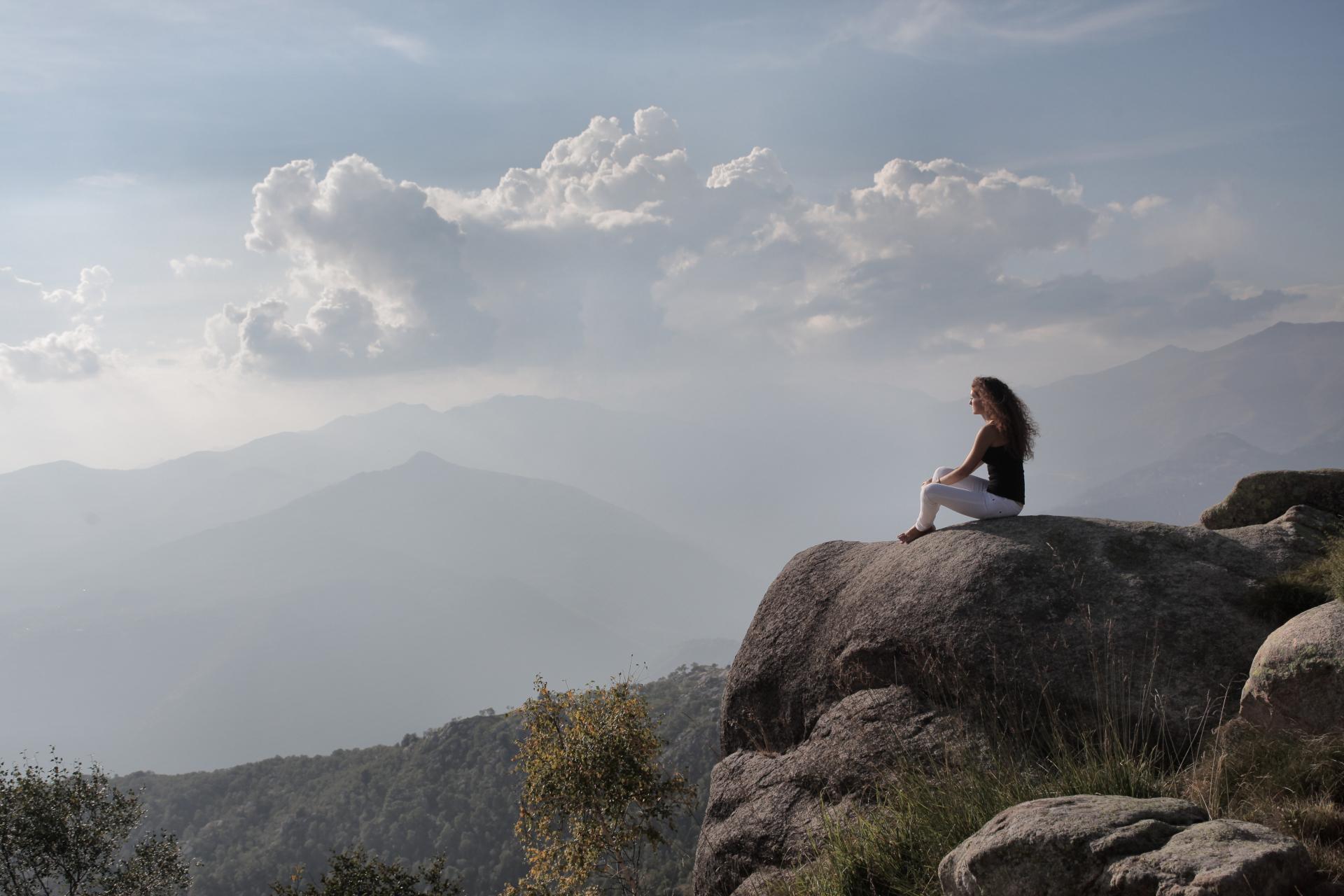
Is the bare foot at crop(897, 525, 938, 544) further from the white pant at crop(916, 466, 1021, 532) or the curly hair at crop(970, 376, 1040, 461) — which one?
the curly hair at crop(970, 376, 1040, 461)

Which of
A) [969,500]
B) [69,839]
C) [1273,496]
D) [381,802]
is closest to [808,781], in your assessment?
[969,500]

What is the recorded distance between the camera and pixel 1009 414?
11172 mm

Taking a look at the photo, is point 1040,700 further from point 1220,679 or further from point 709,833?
point 709,833

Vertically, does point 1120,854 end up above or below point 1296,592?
below

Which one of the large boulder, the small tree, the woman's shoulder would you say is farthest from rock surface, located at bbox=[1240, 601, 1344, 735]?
the small tree

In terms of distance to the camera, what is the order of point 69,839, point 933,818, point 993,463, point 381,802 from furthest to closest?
point 381,802 < point 69,839 < point 993,463 < point 933,818

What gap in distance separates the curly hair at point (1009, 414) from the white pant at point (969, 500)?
0.67m

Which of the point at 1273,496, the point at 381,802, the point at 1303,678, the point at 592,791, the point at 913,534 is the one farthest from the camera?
the point at 381,802

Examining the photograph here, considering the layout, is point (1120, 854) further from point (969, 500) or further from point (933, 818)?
point (969, 500)

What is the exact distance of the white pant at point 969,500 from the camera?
11.3m

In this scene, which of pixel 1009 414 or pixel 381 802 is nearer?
pixel 1009 414

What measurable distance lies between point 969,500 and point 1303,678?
495 centimetres

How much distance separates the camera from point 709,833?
35.7 feet

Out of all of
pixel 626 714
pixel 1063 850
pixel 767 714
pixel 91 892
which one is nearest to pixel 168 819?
pixel 91 892
